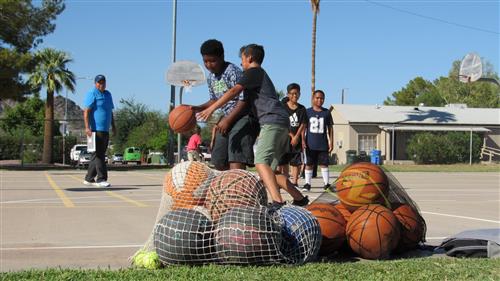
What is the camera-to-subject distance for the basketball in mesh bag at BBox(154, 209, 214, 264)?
496 cm

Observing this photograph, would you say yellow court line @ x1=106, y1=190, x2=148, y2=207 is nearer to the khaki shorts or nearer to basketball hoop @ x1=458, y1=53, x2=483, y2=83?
the khaki shorts

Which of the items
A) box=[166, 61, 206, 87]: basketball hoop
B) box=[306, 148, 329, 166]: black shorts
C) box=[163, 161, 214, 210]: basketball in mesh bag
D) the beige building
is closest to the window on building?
the beige building

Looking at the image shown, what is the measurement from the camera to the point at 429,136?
43844 millimetres

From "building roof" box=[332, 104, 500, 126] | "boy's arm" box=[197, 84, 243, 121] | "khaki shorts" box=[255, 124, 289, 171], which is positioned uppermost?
"building roof" box=[332, 104, 500, 126]

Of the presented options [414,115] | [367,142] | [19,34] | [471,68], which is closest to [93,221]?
[471,68]

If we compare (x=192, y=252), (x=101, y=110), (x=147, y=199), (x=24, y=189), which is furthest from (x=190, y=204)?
(x=24, y=189)

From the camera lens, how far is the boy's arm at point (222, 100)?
6.43 m

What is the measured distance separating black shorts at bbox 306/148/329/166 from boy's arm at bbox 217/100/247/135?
6339 mm

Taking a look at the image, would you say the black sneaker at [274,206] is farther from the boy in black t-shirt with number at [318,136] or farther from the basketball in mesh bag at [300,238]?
the boy in black t-shirt with number at [318,136]

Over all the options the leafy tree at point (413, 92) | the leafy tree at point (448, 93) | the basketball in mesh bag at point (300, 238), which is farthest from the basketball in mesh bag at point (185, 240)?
the leafy tree at point (413, 92)

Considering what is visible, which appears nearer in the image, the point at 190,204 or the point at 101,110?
the point at 190,204

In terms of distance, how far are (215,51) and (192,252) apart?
2.92 m

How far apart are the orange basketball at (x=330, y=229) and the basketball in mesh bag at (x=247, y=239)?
78 cm

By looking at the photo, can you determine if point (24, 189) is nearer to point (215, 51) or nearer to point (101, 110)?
point (101, 110)
